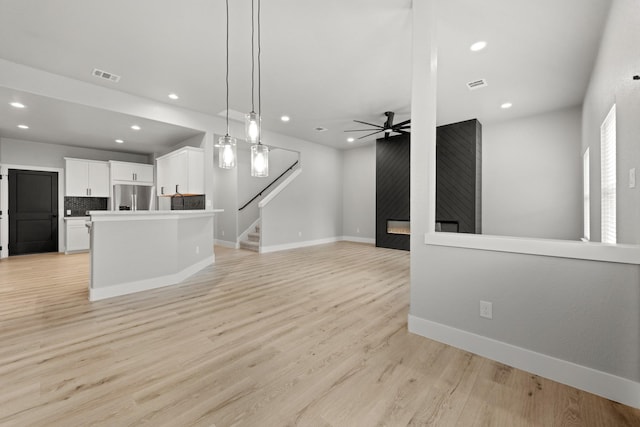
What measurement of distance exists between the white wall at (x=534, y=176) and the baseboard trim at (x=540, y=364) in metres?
4.94

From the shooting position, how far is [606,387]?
5.14ft

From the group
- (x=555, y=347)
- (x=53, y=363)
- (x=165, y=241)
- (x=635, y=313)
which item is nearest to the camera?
(x=635, y=313)

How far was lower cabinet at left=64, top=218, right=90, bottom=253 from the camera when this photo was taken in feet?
21.9

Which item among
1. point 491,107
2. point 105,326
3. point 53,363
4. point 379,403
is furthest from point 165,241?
point 491,107

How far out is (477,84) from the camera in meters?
4.20

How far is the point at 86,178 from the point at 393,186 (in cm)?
829

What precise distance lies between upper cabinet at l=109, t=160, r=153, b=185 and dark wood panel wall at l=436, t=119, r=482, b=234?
795 cm

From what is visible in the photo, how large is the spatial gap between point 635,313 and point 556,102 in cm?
518

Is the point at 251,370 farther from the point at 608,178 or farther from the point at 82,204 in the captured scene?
the point at 82,204

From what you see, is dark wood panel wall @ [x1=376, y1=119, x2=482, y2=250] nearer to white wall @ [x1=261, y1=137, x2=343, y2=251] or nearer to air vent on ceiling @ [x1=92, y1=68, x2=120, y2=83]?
white wall @ [x1=261, y1=137, x2=343, y2=251]

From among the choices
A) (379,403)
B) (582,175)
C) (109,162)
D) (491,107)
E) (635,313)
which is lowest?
(379,403)

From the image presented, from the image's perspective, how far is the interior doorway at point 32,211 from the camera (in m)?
6.21

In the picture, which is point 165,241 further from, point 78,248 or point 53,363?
point 78,248

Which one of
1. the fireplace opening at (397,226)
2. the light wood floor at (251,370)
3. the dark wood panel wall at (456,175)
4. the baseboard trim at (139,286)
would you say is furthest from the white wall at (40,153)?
the dark wood panel wall at (456,175)
